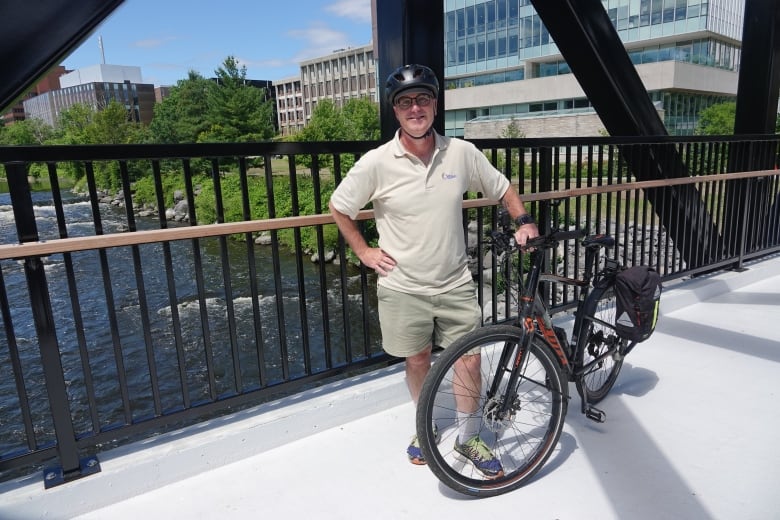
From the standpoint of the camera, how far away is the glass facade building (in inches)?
1831

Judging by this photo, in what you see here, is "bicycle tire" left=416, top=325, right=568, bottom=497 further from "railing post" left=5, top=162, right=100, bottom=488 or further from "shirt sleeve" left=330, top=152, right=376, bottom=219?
"railing post" left=5, top=162, right=100, bottom=488

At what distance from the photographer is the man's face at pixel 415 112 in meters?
2.37

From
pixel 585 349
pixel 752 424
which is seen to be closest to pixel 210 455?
pixel 585 349

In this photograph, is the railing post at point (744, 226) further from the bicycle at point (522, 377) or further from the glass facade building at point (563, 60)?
the glass facade building at point (563, 60)

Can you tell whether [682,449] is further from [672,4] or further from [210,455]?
[672,4]

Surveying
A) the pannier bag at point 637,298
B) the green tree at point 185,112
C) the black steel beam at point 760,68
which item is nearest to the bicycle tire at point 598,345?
the pannier bag at point 637,298

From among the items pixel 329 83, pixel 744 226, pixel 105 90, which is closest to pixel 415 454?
pixel 744 226

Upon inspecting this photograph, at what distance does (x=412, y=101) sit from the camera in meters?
2.38

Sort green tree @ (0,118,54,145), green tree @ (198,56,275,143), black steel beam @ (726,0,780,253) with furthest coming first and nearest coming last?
1. green tree @ (0,118,54,145)
2. green tree @ (198,56,275,143)
3. black steel beam @ (726,0,780,253)

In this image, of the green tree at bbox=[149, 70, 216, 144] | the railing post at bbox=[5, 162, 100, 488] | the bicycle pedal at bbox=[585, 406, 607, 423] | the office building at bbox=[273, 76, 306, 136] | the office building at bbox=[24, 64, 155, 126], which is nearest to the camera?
the railing post at bbox=[5, 162, 100, 488]

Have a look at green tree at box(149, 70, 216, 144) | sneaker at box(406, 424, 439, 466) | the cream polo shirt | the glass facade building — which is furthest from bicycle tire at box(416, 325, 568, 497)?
green tree at box(149, 70, 216, 144)

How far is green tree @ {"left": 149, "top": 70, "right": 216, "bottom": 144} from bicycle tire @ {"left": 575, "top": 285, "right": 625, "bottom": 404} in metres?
72.8

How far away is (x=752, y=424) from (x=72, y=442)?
131 inches

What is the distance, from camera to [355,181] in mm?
2418
